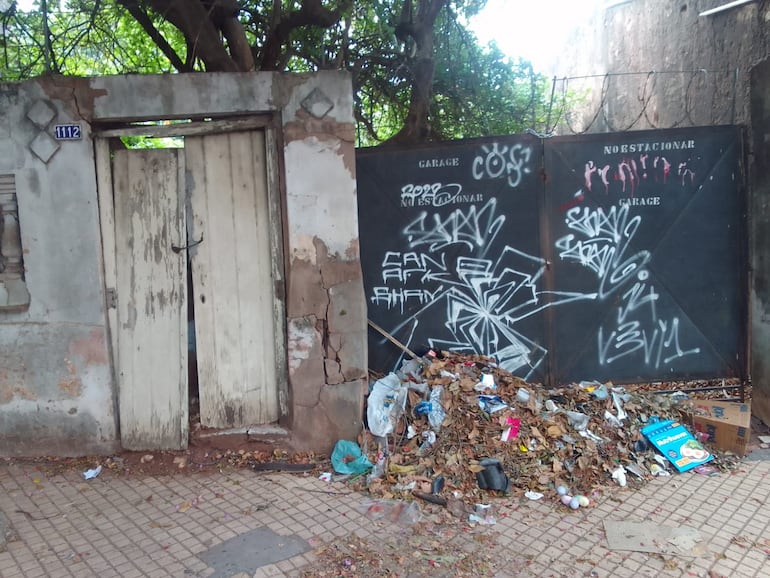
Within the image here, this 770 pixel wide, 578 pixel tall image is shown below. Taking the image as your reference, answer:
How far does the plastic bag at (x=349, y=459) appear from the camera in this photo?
12.8 ft

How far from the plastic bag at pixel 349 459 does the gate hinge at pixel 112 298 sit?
1967 mm

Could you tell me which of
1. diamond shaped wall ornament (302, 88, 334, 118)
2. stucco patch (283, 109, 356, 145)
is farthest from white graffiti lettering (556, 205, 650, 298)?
diamond shaped wall ornament (302, 88, 334, 118)

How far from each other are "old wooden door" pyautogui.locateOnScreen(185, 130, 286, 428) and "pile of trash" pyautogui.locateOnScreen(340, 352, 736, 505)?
34.9 inches

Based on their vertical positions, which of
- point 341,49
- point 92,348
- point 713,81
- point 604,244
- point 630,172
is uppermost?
point 341,49

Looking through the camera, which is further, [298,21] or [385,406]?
[298,21]

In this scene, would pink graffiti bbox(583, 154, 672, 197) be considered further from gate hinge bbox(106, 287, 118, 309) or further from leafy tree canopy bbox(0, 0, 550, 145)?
gate hinge bbox(106, 287, 118, 309)

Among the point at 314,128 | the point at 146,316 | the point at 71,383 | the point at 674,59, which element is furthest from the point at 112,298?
the point at 674,59

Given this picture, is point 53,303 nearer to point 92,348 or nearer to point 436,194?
point 92,348

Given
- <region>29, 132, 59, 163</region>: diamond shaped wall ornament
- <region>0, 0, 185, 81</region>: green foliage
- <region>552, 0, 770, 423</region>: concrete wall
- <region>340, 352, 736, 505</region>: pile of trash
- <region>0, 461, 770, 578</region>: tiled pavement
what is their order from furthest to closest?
<region>0, 0, 185, 81</region>: green foliage < <region>552, 0, 770, 423</region>: concrete wall < <region>29, 132, 59, 163</region>: diamond shaped wall ornament < <region>340, 352, 736, 505</region>: pile of trash < <region>0, 461, 770, 578</region>: tiled pavement

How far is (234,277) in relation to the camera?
13.7 ft

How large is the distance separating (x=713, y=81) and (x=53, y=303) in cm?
610

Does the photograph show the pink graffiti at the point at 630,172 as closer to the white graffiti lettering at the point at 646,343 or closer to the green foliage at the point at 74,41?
the white graffiti lettering at the point at 646,343

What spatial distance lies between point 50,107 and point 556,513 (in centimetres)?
443

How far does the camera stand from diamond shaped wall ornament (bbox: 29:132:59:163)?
3.99 meters
